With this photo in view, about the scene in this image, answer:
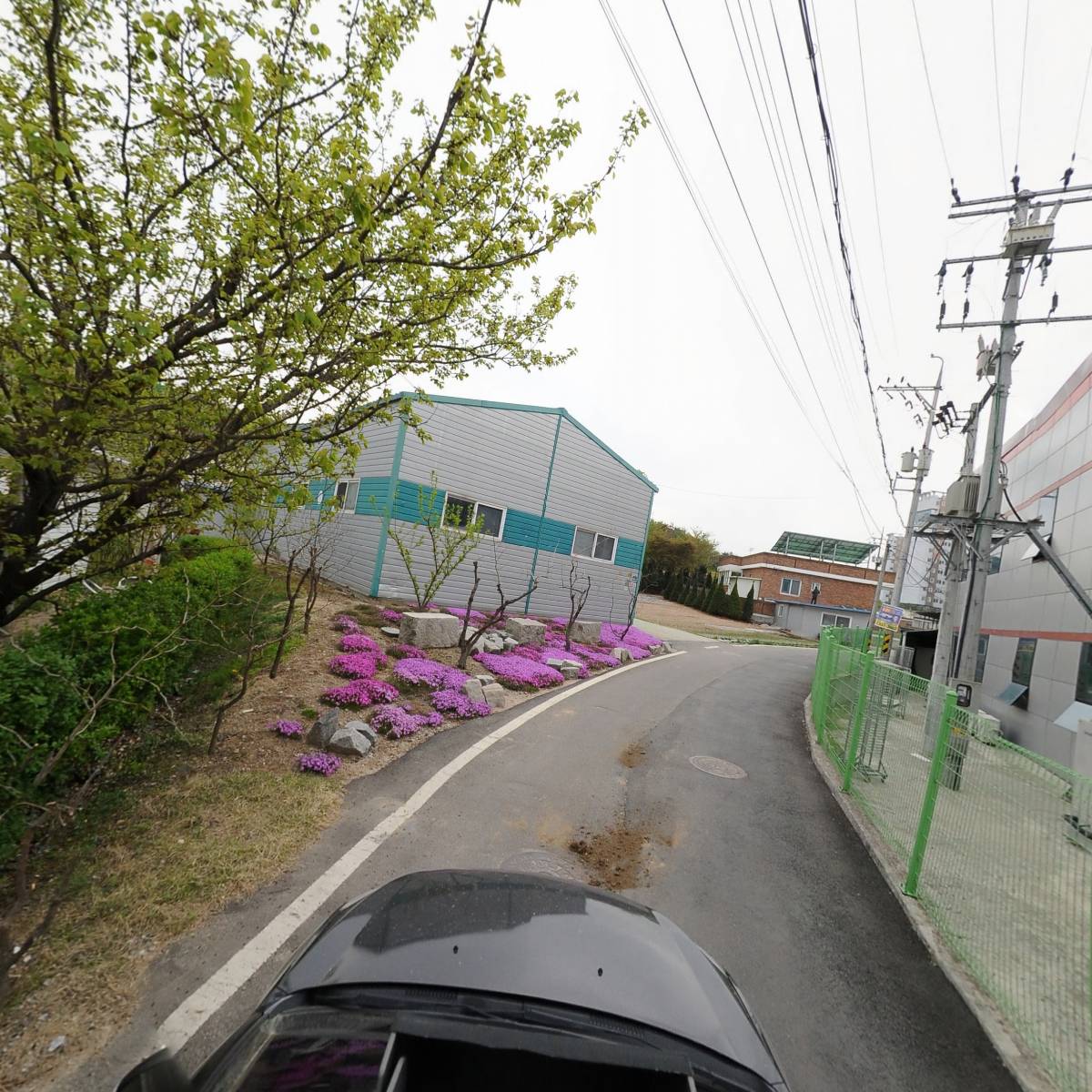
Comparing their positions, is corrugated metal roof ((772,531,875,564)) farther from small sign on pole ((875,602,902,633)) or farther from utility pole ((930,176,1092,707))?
utility pole ((930,176,1092,707))

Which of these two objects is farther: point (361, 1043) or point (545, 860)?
point (545, 860)

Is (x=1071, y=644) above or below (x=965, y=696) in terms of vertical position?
above

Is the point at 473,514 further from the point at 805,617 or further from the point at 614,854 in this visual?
the point at 805,617

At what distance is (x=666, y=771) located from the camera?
644cm

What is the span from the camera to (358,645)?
8.63m

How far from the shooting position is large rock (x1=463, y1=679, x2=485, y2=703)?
26.1ft

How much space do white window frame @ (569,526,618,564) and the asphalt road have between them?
10562 mm

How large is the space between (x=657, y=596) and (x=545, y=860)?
5169 centimetres

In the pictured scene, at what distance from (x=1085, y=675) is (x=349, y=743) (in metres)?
12.3

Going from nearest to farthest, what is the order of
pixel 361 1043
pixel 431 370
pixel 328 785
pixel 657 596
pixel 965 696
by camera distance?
pixel 361 1043 → pixel 431 370 → pixel 328 785 → pixel 965 696 → pixel 657 596

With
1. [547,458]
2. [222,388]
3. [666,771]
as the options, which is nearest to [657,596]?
[547,458]

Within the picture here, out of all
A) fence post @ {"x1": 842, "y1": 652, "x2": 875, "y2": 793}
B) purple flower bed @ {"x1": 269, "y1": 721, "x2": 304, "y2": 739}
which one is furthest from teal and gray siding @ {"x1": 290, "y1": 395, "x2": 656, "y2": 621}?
fence post @ {"x1": 842, "y1": 652, "x2": 875, "y2": 793}

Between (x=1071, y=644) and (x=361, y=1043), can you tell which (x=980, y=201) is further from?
(x=361, y=1043)

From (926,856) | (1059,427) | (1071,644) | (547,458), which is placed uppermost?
(1059,427)
